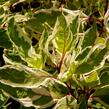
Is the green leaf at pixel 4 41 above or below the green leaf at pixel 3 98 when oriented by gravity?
above

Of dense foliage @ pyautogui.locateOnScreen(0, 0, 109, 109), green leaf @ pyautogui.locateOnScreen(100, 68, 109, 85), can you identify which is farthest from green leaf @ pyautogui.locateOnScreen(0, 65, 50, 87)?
green leaf @ pyautogui.locateOnScreen(100, 68, 109, 85)

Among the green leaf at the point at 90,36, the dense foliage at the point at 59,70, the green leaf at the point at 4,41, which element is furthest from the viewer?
the green leaf at the point at 4,41

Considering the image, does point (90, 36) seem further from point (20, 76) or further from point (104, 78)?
point (20, 76)

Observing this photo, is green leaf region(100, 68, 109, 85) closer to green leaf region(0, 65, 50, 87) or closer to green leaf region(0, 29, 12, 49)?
green leaf region(0, 65, 50, 87)

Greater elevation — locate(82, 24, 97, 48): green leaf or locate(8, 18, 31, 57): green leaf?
locate(8, 18, 31, 57): green leaf

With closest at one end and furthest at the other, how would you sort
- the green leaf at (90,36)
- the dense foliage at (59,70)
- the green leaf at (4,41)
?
the dense foliage at (59,70) → the green leaf at (90,36) → the green leaf at (4,41)

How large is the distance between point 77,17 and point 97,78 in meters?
0.23

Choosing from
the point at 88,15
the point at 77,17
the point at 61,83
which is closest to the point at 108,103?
the point at 61,83

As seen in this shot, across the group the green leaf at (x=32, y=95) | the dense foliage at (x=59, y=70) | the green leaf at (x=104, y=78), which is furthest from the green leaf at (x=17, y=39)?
the green leaf at (x=104, y=78)

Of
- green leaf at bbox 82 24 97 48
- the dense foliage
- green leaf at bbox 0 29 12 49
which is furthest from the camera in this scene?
green leaf at bbox 0 29 12 49

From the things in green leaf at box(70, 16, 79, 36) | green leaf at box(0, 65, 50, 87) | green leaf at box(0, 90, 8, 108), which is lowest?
green leaf at box(0, 90, 8, 108)

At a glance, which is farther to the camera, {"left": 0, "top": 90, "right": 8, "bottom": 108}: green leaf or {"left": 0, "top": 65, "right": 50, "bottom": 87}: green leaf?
{"left": 0, "top": 90, "right": 8, "bottom": 108}: green leaf

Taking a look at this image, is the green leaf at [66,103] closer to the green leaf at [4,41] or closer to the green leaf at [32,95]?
the green leaf at [32,95]

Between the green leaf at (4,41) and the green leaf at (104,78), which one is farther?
the green leaf at (4,41)
